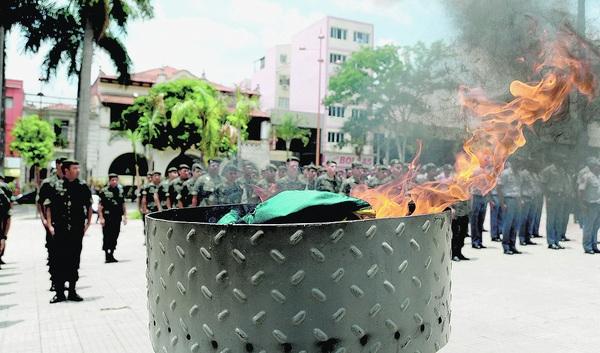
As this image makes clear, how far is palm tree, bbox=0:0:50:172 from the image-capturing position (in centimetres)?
1895

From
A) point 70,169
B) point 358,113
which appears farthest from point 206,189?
point 358,113

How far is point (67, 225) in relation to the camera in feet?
20.5

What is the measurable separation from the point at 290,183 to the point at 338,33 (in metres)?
43.3

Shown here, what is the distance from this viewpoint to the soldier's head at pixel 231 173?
10.2 metres

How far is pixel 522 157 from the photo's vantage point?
36.7 ft

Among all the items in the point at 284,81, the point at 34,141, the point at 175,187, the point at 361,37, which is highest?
the point at 361,37

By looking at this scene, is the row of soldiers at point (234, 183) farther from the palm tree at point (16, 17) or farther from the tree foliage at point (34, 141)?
the tree foliage at point (34, 141)

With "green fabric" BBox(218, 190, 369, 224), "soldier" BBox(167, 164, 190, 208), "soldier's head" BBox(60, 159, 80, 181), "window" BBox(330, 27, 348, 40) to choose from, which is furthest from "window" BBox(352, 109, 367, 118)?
"green fabric" BBox(218, 190, 369, 224)

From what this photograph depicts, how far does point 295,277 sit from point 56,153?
143 ft

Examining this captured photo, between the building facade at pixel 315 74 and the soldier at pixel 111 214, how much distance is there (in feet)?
119

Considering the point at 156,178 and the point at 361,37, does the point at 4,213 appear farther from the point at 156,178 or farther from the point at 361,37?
the point at 361,37

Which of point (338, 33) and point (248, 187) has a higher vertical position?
point (338, 33)

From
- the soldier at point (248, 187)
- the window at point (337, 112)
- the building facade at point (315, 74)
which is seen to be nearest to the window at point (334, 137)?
the building facade at point (315, 74)

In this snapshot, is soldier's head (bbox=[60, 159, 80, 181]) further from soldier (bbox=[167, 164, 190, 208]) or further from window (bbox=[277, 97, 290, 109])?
window (bbox=[277, 97, 290, 109])
